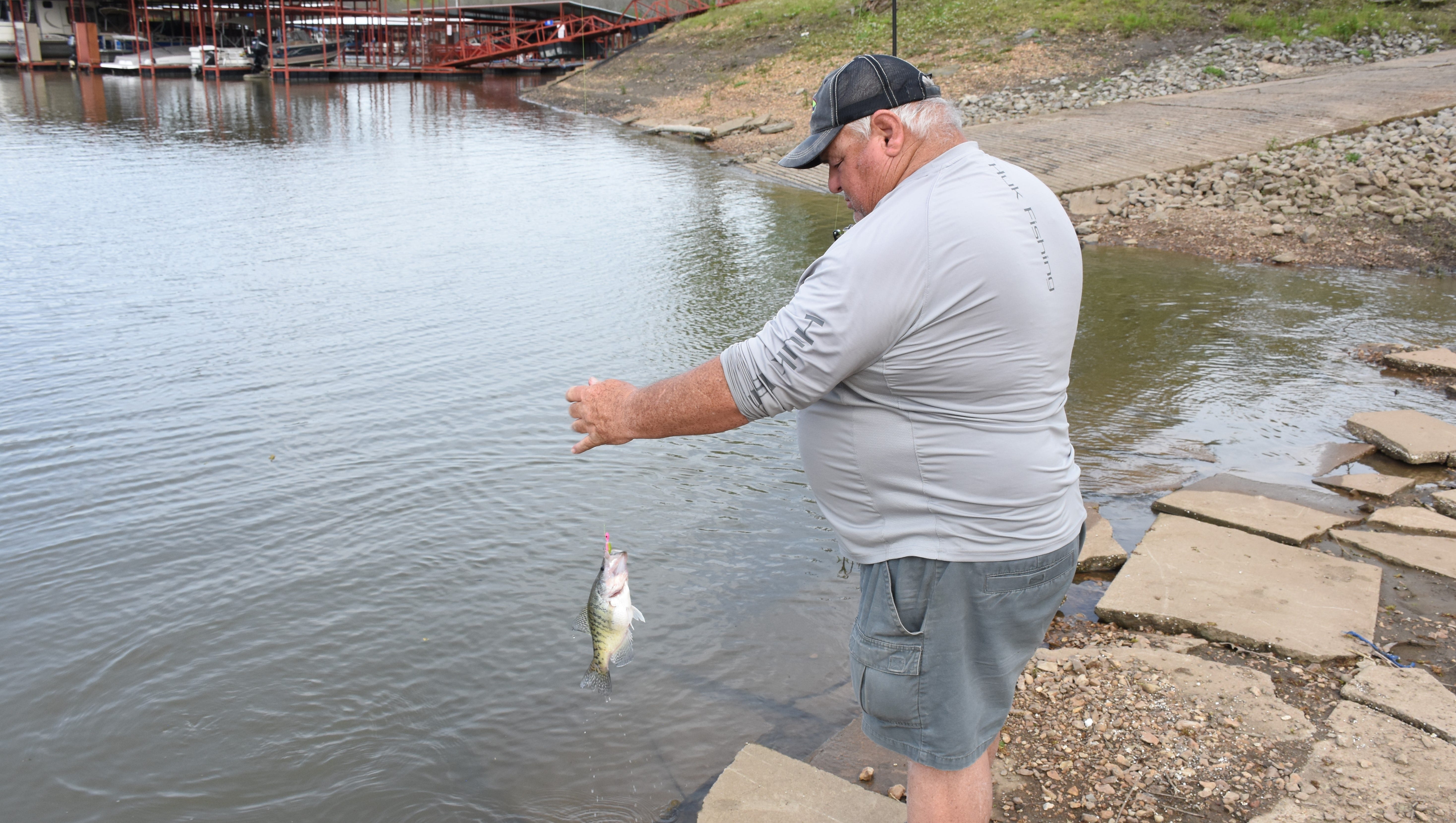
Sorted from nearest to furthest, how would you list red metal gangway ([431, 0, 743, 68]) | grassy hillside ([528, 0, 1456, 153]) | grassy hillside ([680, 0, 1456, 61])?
1. grassy hillside ([680, 0, 1456, 61])
2. grassy hillside ([528, 0, 1456, 153])
3. red metal gangway ([431, 0, 743, 68])

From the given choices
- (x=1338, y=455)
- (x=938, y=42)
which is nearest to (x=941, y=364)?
(x=1338, y=455)

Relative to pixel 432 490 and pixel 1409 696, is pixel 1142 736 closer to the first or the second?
pixel 1409 696

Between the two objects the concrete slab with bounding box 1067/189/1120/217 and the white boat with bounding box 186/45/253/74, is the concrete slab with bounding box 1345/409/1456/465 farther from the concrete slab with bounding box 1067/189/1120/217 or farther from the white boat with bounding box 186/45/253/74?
the white boat with bounding box 186/45/253/74

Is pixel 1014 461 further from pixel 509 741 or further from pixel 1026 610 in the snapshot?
pixel 509 741

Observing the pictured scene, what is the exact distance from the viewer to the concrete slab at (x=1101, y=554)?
5.10m

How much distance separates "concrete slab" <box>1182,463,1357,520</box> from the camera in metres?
5.64

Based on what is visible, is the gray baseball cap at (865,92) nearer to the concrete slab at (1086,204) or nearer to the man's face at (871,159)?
the man's face at (871,159)

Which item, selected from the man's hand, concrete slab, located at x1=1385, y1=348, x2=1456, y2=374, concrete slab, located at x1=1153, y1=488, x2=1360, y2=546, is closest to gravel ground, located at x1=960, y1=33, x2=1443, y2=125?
concrete slab, located at x1=1385, y1=348, x2=1456, y2=374

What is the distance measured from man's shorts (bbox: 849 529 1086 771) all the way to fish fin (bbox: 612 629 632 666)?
1045 millimetres

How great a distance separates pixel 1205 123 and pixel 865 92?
56.8ft

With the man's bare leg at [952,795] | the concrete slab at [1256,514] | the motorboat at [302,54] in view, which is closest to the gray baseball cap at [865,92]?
the man's bare leg at [952,795]

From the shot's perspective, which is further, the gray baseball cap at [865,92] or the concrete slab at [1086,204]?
the concrete slab at [1086,204]

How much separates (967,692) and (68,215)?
15.2 meters

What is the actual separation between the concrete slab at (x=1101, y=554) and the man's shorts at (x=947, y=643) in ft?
9.10
